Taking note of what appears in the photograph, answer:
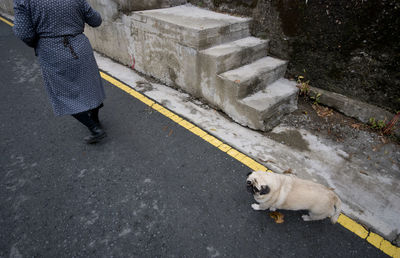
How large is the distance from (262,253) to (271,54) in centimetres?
390

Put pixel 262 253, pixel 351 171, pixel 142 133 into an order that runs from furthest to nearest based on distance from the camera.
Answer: pixel 142 133, pixel 351 171, pixel 262 253

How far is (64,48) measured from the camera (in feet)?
9.39

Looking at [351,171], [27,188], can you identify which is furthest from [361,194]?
[27,188]

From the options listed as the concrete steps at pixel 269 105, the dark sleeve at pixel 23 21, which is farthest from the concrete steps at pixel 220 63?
the dark sleeve at pixel 23 21

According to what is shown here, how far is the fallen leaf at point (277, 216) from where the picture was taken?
259 centimetres

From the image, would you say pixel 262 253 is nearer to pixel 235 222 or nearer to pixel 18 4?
pixel 235 222

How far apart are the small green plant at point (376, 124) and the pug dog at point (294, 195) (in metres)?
2.24

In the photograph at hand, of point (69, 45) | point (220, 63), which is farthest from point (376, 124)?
point (69, 45)

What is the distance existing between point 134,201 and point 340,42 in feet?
13.4

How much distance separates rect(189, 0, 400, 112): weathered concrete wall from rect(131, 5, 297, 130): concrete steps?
0.33m

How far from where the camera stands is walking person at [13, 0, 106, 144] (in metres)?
2.58

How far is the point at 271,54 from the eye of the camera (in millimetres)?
4840

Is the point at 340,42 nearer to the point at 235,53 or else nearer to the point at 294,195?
the point at 235,53

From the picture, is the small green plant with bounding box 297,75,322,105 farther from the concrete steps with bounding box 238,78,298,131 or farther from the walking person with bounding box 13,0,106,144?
the walking person with bounding box 13,0,106,144
